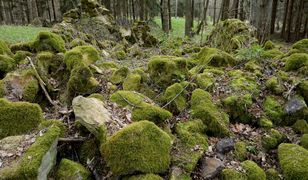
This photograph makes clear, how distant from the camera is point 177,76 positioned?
550 cm

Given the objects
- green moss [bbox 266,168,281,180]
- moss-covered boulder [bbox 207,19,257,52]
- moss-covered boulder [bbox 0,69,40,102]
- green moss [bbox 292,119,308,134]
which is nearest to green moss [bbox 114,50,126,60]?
moss-covered boulder [bbox 207,19,257,52]

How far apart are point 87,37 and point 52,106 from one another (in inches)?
Answer: 242

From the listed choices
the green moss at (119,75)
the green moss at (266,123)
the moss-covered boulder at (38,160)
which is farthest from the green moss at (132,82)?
the green moss at (266,123)

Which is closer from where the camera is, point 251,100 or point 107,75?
point 251,100

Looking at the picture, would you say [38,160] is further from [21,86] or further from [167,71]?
[167,71]

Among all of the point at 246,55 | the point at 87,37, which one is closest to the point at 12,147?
the point at 246,55

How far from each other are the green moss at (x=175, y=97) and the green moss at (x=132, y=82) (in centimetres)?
59

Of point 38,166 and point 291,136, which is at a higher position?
point 38,166

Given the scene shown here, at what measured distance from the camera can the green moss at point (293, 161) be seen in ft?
12.4

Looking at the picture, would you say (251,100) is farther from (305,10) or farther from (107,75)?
(305,10)

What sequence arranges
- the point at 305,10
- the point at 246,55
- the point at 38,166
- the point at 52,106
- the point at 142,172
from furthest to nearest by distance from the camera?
the point at 305,10 → the point at 246,55 → the point at 52,106 → the point at 142,172 → the point at 38,166

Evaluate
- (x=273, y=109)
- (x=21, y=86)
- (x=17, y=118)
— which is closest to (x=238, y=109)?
(x=273, y=109)

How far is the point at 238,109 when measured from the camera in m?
4.90

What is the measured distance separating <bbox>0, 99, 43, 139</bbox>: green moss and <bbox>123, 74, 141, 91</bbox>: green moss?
5.70 feet
